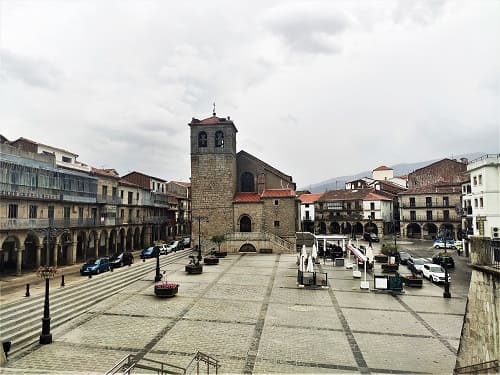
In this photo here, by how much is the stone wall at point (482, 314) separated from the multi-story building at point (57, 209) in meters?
17.5

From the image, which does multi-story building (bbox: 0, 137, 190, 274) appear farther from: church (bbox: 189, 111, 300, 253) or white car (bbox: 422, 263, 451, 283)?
white car (bbox: 422, 263, 451, 283)

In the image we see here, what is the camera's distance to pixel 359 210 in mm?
64062

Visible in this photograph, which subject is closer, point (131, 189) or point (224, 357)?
point (224, 357)

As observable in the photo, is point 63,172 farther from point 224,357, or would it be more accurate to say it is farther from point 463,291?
point 463,291

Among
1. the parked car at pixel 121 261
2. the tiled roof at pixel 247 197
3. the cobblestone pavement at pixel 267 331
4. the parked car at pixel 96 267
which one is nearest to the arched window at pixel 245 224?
the tiled roof at pixel 247 197

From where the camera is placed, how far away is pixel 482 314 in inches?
334

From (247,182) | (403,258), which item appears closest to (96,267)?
(247,182)

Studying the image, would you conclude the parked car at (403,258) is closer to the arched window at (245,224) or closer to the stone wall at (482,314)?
the arched window at (245,224)

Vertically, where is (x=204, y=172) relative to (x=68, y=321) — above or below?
above

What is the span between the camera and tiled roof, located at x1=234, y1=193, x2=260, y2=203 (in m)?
41.8

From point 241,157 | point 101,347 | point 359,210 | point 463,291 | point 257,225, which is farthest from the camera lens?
point 359,210

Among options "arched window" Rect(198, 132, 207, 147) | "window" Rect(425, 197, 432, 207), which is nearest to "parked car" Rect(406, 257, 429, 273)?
"arched window" Rect(198, 132, 207, 147)

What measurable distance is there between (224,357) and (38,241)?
70.9ft

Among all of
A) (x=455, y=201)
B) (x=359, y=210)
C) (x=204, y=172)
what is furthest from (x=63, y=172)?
(x=455, y=201)
